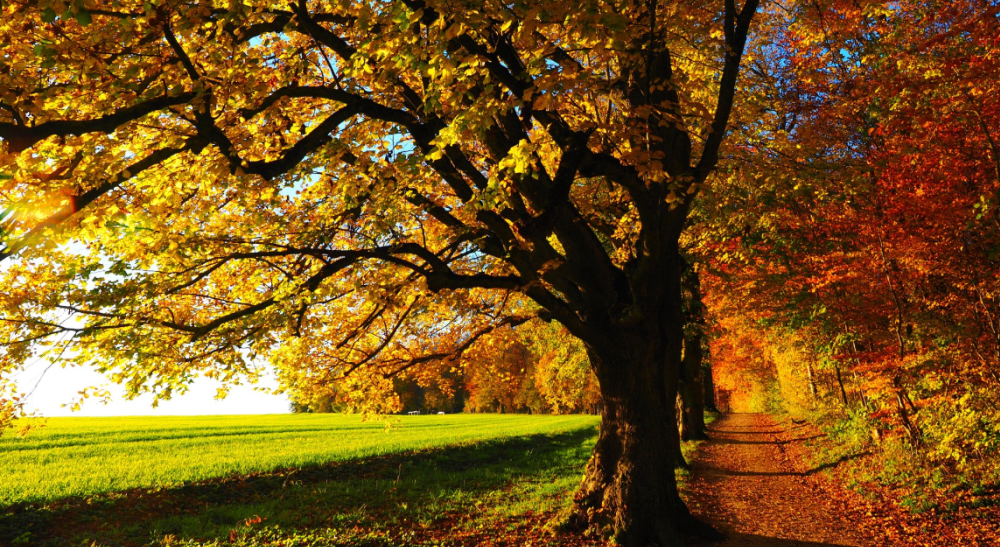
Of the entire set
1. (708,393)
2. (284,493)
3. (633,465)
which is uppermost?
(633,465)

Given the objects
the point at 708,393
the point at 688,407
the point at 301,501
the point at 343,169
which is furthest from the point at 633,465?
the point at 708,393

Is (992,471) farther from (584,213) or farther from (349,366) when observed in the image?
(349,366)

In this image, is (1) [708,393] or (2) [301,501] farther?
(1) [708,393]

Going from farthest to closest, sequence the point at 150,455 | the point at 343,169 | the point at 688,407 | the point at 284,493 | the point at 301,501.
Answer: the point at 150,455
the point at 688,407
the point at 284,493
the point at 301,501
the point at 343,169

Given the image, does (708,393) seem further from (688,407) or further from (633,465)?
(633,465)

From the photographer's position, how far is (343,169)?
26.1 ft

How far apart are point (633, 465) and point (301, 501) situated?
29.8 feet

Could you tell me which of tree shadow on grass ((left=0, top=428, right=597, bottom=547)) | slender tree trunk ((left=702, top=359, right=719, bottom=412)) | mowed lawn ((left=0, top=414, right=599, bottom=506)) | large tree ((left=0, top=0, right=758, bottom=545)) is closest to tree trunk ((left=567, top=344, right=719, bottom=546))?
large tree ((left=0, top=0, right=758, bottom=545))

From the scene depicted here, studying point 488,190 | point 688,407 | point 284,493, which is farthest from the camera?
point 688,407

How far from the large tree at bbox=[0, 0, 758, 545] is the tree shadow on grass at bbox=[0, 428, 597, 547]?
3.69 meters

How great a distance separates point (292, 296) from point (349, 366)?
3335 millimetres

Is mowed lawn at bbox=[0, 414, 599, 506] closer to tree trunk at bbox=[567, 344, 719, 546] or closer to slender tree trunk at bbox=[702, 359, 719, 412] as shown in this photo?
tree trunk at bbox=[567, 344, 719, 546]

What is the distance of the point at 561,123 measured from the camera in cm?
614

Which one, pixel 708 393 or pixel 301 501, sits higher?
pixel 708 393
